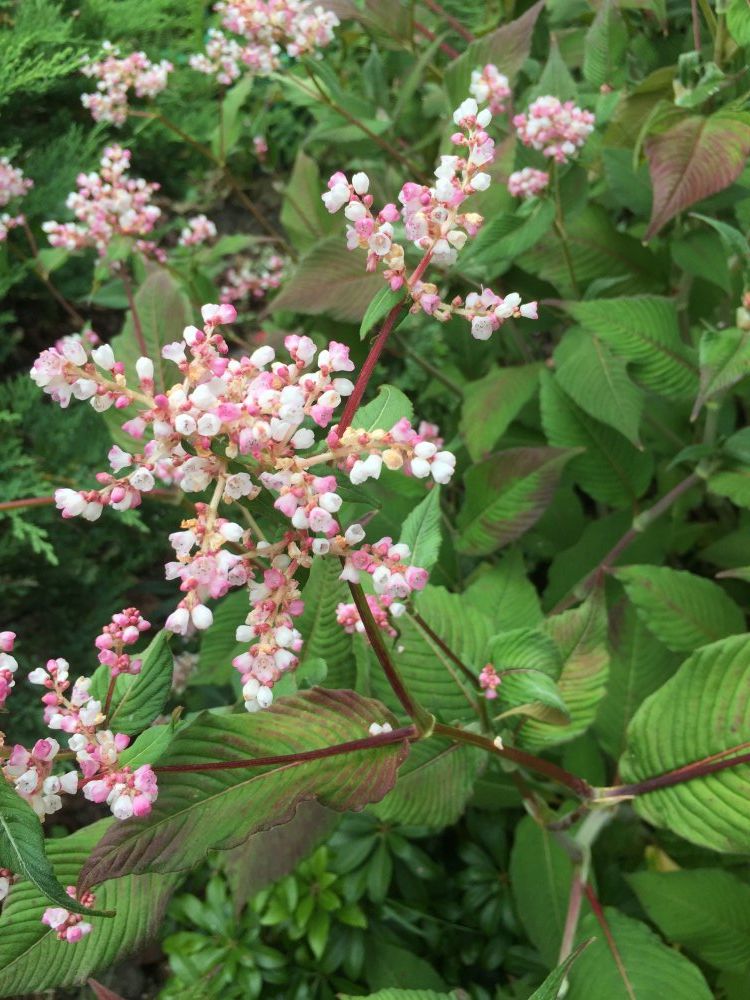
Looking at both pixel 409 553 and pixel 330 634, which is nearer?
pixel 409 553

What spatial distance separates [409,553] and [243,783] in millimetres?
288

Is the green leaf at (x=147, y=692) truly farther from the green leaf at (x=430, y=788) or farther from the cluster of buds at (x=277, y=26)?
the cluster of buds at (x=277, y=26)

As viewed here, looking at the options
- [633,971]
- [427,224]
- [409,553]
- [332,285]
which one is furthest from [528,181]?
[633,971]

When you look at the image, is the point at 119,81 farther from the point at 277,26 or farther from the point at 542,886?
the point at 542,886

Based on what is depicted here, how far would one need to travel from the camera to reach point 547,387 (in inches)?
66.3

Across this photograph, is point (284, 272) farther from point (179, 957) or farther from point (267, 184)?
point (179, 957)

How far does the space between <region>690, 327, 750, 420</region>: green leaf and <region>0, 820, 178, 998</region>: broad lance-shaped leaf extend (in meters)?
0.98

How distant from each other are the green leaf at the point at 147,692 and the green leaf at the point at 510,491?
906mm

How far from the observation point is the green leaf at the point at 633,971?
115 cm

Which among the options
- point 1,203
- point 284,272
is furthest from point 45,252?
point 284,272

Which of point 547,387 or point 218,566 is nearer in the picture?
point 218,566

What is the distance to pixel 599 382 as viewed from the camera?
1540 millimetres

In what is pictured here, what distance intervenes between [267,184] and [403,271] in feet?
9.88

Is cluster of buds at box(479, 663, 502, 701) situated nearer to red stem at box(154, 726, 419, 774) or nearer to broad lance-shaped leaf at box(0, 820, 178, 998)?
red stem at box(154, 726, 419, 774)
